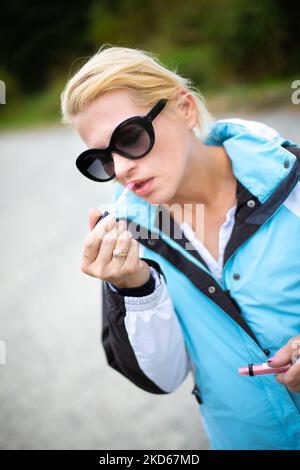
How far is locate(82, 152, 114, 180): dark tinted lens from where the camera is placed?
167cm

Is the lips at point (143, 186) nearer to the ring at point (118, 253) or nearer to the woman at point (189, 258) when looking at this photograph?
the woman at point (189, 258)

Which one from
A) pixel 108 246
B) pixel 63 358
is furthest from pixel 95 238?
pixel 63 358

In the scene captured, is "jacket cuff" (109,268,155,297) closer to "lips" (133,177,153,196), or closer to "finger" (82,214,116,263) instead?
"finger" (82,214,116,263)

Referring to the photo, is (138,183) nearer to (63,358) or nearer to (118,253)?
(118,253)

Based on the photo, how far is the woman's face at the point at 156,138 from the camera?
159 centimetres

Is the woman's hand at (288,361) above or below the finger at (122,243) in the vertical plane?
below

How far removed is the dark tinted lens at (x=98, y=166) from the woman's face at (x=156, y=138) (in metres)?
0.04

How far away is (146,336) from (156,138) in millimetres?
773

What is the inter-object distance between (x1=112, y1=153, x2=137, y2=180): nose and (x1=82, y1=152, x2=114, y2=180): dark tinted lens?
0.03m

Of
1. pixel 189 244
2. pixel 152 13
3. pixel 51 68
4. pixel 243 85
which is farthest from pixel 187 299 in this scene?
pixel 51 68

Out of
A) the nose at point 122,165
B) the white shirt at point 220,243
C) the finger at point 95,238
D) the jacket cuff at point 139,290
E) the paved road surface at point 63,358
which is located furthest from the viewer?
the paved road surface at point 63,358

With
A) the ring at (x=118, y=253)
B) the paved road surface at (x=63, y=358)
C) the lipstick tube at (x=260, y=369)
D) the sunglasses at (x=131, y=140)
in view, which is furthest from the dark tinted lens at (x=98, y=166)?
the paved road surface at (x=63, y=358)

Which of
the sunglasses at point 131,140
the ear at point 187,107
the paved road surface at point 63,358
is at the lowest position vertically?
the paved road surface at point 63,358

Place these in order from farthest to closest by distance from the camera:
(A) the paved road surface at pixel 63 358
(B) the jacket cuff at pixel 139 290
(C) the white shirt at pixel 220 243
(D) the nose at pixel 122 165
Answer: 1. (A) the paved road surface at pixel 63 358
2. (C) the white shirt at pixel 220 243
3. (D) the nose at pixel 122 165
4. (B) the jacket cuff at pixel 139 290
